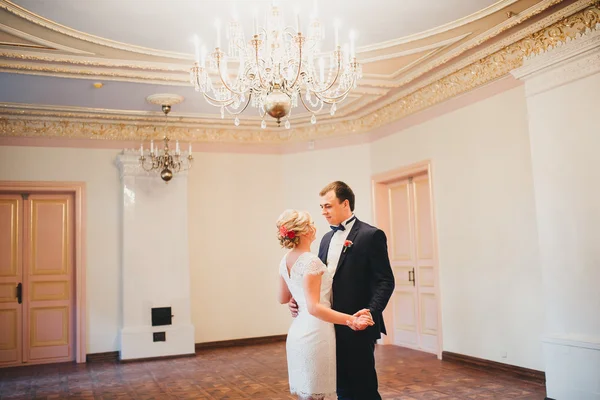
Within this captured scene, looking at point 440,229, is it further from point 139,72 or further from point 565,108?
point 139,72

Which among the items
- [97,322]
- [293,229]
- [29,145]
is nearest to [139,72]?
[29,145]

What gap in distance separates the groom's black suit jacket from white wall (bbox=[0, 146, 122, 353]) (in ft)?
18.4

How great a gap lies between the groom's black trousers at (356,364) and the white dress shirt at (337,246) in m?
0.38

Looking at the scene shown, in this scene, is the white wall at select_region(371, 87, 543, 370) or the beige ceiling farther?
the white wall at select_region(371, 87, 543, 370)

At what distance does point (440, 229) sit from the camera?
7.00 meters

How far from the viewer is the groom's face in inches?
129

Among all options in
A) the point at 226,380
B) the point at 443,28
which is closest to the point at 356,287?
the point at 443,28

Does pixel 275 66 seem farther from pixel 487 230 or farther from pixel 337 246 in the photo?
pixel 487 230

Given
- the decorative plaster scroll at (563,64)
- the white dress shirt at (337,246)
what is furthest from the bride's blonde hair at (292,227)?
the decorative plaster scroll at (563,64)

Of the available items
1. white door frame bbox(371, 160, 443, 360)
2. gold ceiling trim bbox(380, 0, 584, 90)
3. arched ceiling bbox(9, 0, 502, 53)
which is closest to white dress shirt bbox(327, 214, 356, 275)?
arched ceiling bbox(9, 0, 502, 53)

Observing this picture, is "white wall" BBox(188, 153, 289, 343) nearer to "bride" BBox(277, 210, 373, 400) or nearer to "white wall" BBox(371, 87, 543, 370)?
"white wall" BBox(371, 87, 543, 370)

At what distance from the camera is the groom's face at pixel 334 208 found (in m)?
3.28

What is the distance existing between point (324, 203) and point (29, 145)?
6037 mm

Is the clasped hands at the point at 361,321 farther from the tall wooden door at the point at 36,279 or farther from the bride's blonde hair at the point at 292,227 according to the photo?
the tall wooden door at the point at 36,279
